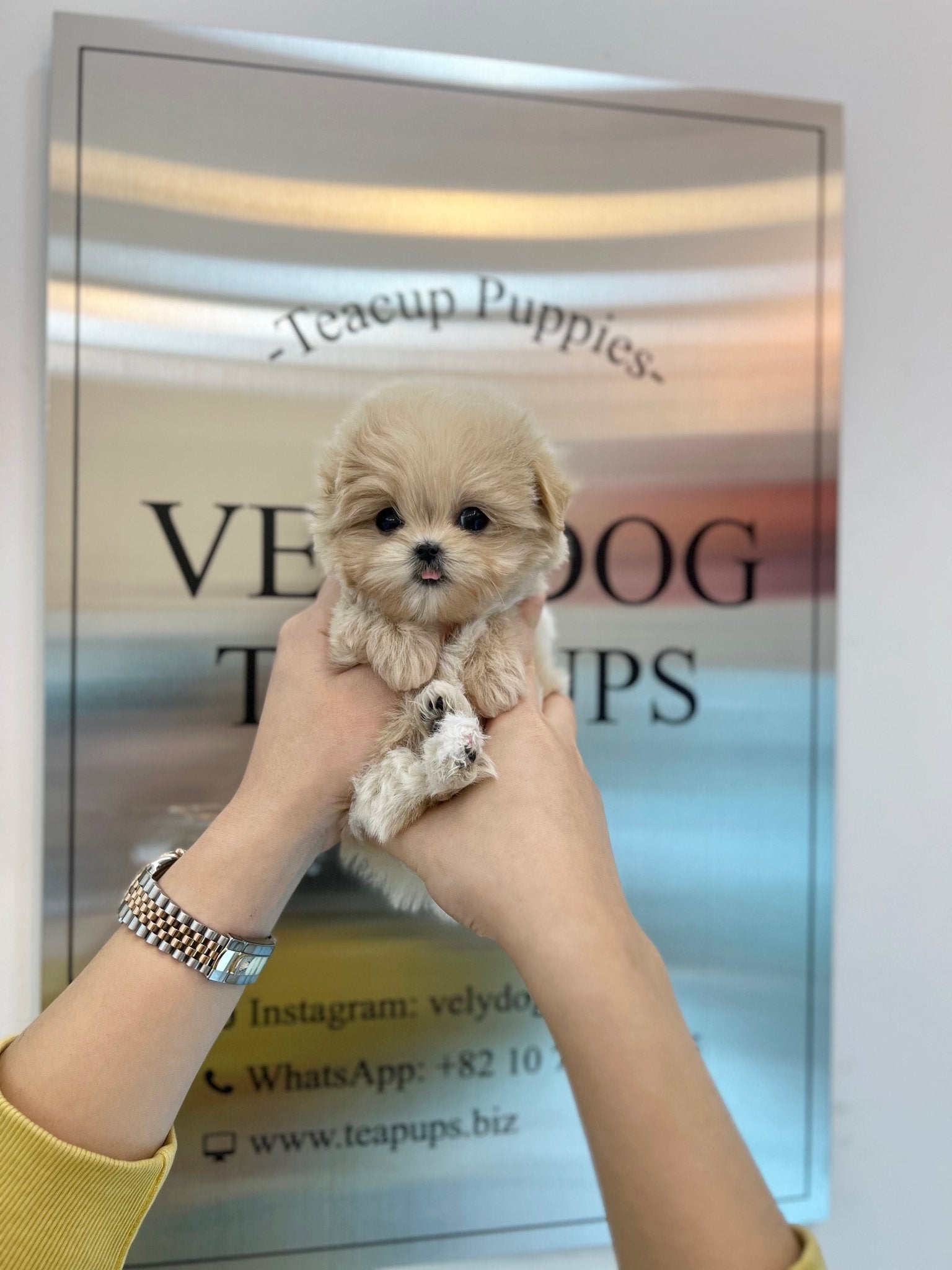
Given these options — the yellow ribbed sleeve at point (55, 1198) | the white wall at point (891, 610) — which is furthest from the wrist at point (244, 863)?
the white wall at point (891, 610)

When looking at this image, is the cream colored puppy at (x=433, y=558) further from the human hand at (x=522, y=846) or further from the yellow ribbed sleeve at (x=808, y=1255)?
the yellow ribbed sleeve at (x=808, y=1255)

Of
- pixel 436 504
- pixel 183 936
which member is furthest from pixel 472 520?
pixel 183 936

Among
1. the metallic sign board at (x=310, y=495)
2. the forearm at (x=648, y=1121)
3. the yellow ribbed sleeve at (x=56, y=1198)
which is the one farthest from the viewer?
the metallic sign board at (x=310, y=495)

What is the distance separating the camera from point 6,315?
1293mm

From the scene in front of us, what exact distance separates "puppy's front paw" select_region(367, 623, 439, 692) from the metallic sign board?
18.4 inches

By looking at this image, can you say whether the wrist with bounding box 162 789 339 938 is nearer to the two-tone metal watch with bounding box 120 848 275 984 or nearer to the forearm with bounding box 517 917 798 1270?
the two-tone metal watch with bounding box 120 848 275 984

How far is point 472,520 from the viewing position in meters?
0.90

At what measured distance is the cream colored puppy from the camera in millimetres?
868

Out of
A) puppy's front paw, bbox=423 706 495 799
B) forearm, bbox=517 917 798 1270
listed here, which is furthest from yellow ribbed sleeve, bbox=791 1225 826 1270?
puppy's front paw, bbox=423 706 495 799

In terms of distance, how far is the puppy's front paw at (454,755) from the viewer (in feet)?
2.85

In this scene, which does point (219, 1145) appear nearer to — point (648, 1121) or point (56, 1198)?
point (56, 1198)

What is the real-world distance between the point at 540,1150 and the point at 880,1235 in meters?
0.68

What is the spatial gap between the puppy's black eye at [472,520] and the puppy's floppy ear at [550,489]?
71 mm

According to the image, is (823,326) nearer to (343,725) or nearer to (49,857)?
(343,725)
